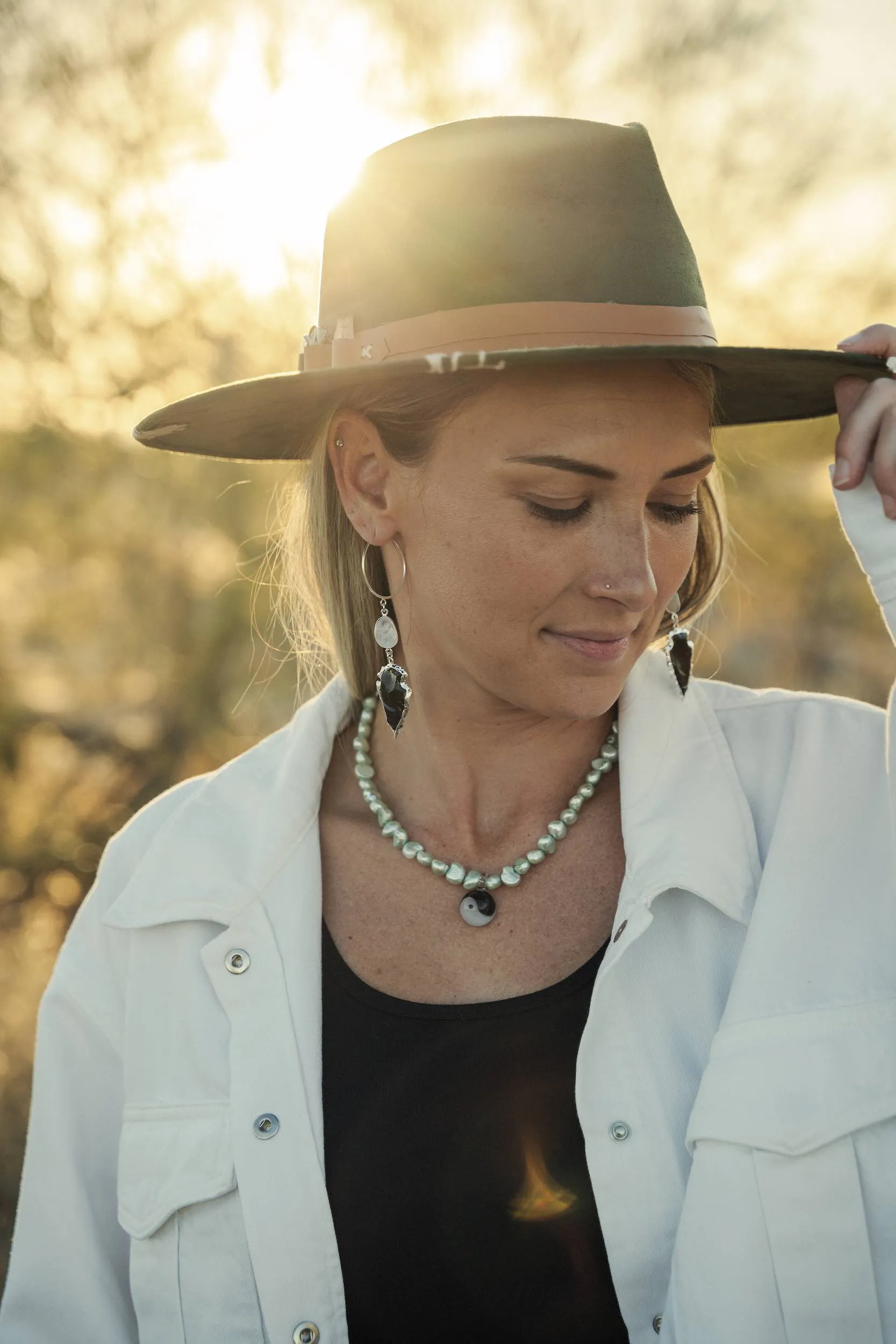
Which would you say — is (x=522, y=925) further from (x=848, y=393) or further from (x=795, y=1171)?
(x=848, y=393)

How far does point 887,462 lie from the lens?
1.70 m

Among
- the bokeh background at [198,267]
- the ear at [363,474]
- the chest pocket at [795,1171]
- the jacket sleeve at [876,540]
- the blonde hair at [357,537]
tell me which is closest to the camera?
the chest pocket at [795,1171]


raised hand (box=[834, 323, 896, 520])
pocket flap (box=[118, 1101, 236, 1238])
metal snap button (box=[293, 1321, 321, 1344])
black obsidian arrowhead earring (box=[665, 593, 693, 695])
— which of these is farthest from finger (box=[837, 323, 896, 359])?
metal snap button (box=[293, 1321, 321, 1344])

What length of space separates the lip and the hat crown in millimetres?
488

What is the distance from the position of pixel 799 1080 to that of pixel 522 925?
1.72 feet

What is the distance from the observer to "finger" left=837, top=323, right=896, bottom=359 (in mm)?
1721

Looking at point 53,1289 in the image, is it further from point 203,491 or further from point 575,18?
point 575,18

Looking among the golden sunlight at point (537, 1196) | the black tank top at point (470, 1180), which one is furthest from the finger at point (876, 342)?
the golden sunlight at point (537, 1196)

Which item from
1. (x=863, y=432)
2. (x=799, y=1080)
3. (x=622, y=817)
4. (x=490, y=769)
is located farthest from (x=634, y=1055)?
(x=863, y=432)

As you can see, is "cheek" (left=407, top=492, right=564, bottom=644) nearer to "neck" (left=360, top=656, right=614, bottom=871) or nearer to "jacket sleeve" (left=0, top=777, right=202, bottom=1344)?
"neck" (left=360, top=656, right=614, bottom=871)

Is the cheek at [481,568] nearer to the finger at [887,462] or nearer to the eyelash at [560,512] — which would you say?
the eyelash at [560,512]

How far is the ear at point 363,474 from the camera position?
1999 mm

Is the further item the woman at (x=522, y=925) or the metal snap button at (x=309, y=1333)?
the metal snap button at (x=309, y=1333)

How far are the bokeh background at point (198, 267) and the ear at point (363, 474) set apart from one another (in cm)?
174
